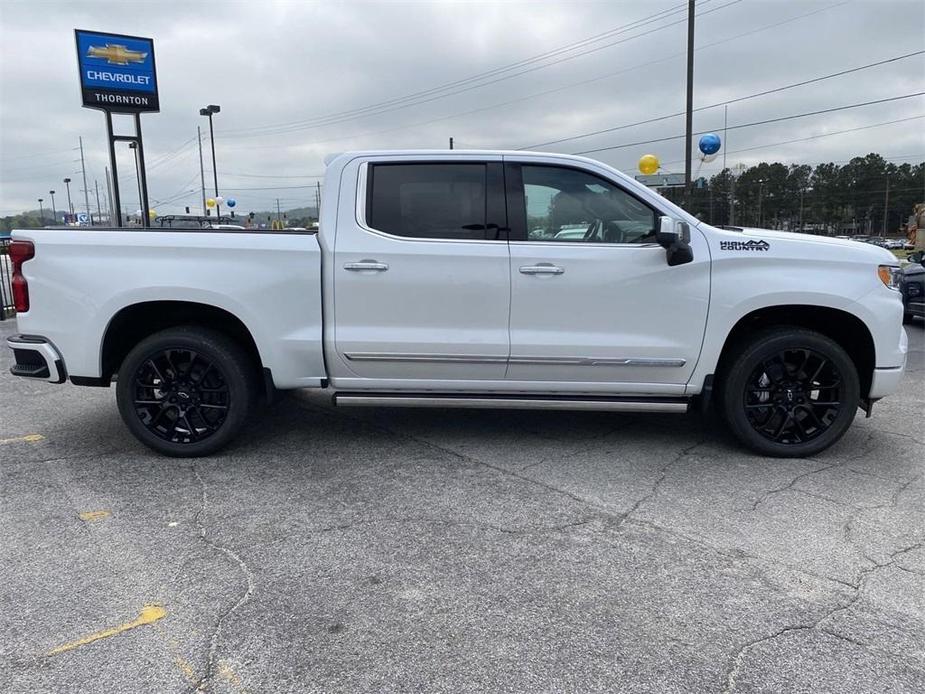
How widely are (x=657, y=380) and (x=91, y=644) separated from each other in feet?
11.3

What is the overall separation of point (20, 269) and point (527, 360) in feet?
11.0

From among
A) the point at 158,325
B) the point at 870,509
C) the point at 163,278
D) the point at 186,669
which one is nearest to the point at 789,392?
the point at 870,509

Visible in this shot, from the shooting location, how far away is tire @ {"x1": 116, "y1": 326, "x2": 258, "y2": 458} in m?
4.42

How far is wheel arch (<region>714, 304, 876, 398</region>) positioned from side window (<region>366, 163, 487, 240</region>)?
184 cm

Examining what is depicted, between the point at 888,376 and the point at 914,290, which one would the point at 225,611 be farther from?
the point at 914,290

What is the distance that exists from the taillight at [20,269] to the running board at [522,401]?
211 centimetres

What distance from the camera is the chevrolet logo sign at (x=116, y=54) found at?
587 inches

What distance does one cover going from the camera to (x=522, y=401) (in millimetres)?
4453

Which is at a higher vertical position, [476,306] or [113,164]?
[113,164]

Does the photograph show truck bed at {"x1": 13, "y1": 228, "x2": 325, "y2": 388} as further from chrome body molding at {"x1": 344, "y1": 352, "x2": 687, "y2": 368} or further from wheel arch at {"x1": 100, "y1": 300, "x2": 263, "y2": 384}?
chrome body molding at {"x1": 344, "y1": 352, "x2": 687, "y2": 368}

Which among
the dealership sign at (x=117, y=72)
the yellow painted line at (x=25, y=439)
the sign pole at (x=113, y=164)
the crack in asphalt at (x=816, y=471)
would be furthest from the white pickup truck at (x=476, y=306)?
the dealership sign at (x=117, y=72)

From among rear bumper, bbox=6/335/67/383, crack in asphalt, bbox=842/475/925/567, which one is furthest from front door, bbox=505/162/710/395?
rear bumper, bbox=6/335/67/383

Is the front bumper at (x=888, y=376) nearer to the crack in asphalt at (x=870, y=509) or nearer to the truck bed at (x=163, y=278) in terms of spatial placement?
the crack in asphalt at (x=870, y=509)

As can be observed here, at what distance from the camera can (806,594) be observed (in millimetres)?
2895
